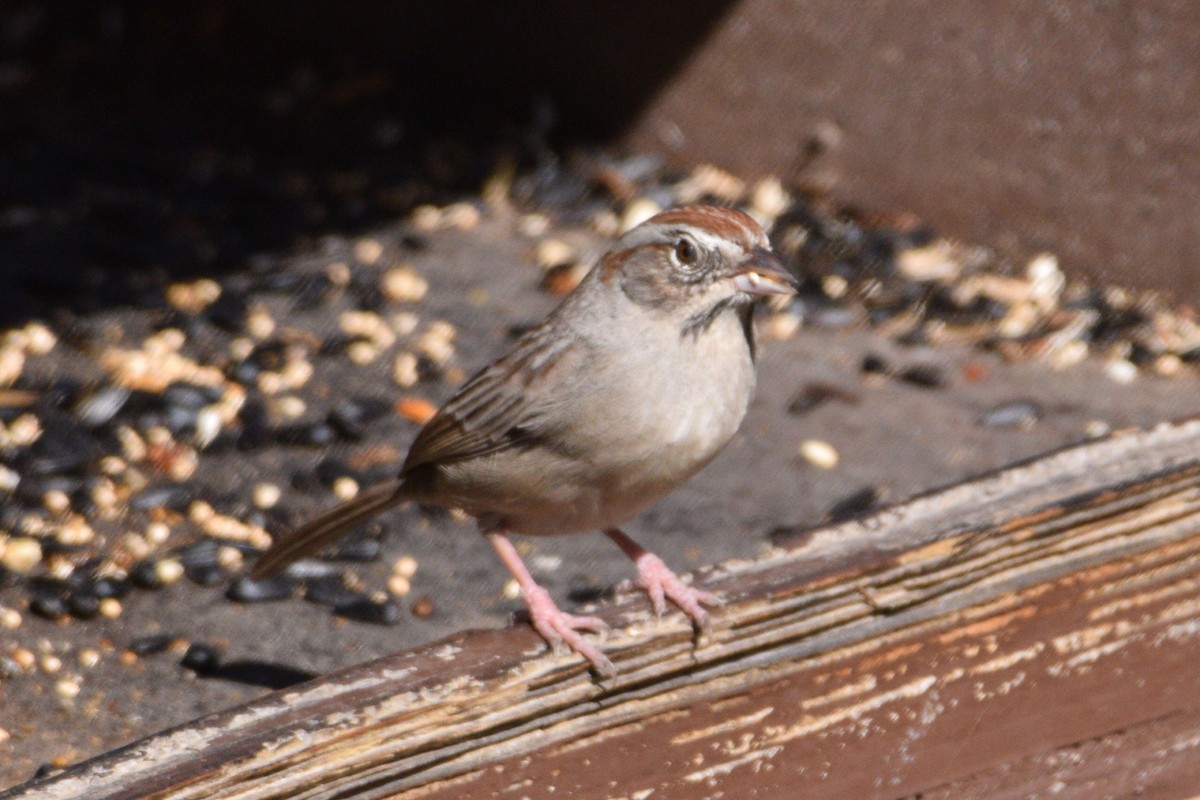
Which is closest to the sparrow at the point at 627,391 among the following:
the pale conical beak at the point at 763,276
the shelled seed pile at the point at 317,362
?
the pale conical beak at the point at 763,276

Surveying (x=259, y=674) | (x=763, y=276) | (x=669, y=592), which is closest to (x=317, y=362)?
(x=259, y=674)

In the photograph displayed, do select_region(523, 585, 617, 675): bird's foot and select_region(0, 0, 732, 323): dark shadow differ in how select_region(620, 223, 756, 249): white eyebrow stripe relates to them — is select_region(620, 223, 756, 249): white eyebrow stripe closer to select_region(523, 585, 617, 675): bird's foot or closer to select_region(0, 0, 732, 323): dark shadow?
select_region(523, 585, 617, 675): bird's foot

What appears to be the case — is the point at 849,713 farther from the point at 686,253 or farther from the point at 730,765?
the point at 686,253

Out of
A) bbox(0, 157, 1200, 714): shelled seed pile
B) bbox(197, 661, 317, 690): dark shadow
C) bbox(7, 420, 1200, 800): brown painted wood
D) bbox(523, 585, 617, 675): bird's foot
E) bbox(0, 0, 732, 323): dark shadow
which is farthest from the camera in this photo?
bbox(0, 0, 732, 323): dark shadow

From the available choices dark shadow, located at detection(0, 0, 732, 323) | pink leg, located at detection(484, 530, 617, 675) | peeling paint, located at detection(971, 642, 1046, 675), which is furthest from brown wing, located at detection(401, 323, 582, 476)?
dark shadow, located at detection(0, 0, 732, 323)

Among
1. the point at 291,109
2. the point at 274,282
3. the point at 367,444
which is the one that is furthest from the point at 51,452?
the point at 291,109

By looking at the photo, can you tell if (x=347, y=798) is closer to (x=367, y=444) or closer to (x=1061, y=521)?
(x=1061, y=521)

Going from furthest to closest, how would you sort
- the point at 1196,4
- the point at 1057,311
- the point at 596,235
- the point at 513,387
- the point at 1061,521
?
the point at 596,235 → the point at 1057,311 → the point at 1196,4 → the point at 513,387 → the point at 1061,521
